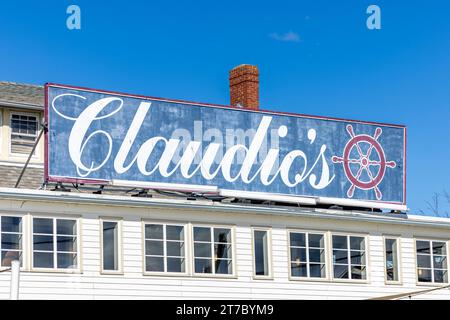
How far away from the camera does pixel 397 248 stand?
35875 millimetres

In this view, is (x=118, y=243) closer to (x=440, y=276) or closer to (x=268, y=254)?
(x=268, y=254)

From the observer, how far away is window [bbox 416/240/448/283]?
36.4 meters

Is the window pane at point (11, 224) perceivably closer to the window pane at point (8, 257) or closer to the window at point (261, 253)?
the window pane at point (8, 257)

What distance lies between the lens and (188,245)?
31719 mm

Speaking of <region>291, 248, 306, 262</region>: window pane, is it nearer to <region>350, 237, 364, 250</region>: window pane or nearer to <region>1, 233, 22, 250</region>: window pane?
<region>350, 237, 364, 250</region>: window pane

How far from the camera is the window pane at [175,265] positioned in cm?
3142

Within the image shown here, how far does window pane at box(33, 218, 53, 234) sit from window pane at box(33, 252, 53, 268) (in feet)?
2.22

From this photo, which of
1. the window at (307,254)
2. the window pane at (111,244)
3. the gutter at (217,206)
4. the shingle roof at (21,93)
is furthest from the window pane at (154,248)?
the shingle roof at (21,93)

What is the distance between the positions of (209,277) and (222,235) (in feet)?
4.92

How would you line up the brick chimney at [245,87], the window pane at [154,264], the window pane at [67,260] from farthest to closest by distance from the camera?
1. the brick chimney at [245,87]
2. the window pane at [154,264]
3. the window pane at [67,260]

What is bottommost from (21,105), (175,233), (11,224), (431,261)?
(431,261)

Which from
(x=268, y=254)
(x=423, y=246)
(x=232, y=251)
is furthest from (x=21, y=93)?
(x=423, y=246)

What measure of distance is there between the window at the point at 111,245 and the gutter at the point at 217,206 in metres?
0.72

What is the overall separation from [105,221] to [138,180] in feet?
8.52
